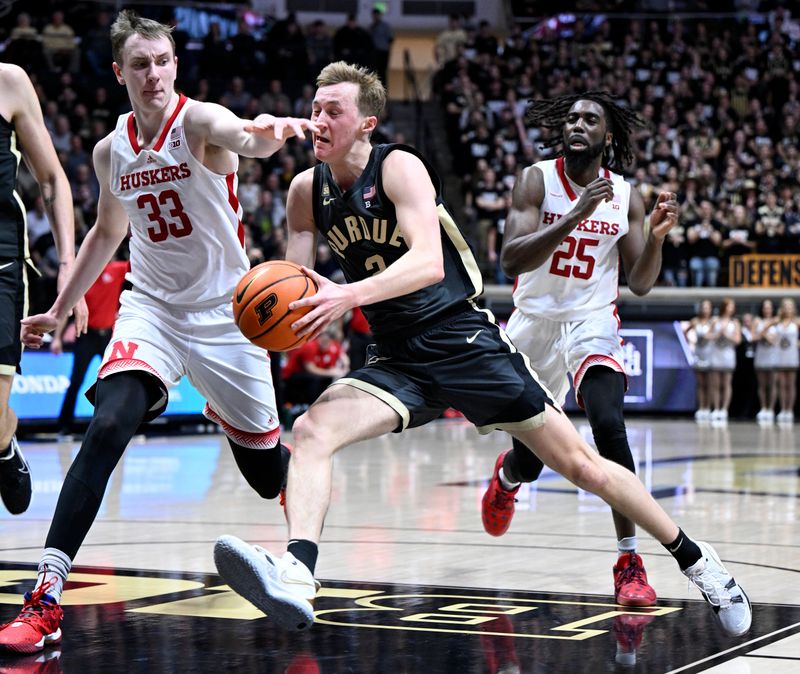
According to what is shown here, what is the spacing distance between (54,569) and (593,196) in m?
2.36

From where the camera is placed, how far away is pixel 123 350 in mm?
4664

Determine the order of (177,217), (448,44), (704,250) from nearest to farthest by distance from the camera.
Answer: (177,217) → (704,250) → (448,44)

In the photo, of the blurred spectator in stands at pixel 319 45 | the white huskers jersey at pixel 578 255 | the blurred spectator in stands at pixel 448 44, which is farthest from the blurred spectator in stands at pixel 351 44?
the white huskers jersey at pixel 578 255

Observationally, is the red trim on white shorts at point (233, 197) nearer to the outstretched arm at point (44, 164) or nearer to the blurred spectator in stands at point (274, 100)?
the outstretched arm at point (44, 164)

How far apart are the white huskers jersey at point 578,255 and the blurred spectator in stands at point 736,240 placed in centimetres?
1410

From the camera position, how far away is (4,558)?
5.86 metres

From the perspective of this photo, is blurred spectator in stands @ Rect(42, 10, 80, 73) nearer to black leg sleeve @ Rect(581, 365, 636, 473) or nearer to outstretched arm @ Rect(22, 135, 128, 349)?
outstretched arm @ Rect(22, 135, 128, 349)

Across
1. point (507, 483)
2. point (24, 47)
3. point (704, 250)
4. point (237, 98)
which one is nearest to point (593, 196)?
point (507, 483)

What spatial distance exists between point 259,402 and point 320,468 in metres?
1.11

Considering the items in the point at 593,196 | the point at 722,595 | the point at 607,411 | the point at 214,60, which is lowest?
the point at 722,595

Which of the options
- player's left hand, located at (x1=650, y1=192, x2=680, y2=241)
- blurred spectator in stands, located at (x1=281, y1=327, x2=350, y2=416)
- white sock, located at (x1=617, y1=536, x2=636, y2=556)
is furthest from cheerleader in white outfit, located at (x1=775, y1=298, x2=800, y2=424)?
white sock, located at (x1=617, y1=536, x2=636, y2=556)

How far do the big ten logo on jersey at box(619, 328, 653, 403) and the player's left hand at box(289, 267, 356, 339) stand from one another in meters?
14.9

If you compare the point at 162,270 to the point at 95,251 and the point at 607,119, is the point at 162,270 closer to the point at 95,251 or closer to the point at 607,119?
the point at 95,251

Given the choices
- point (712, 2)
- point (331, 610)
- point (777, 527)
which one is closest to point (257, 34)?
point (712, 2)
